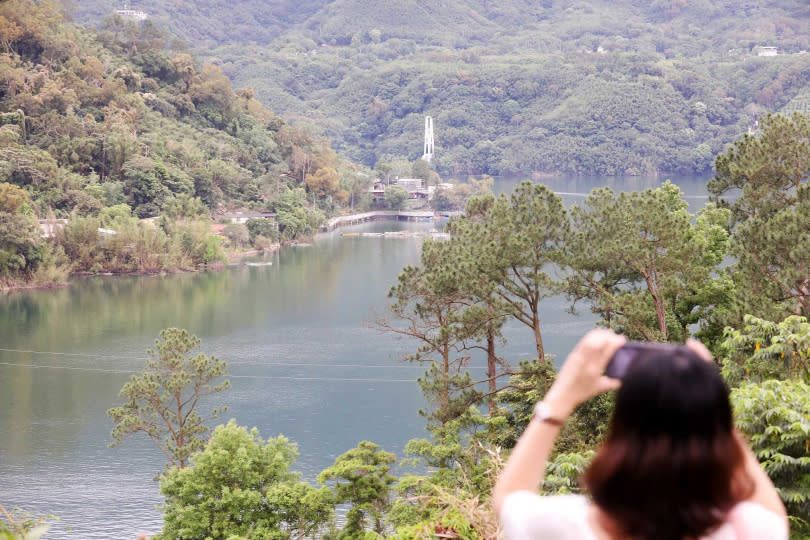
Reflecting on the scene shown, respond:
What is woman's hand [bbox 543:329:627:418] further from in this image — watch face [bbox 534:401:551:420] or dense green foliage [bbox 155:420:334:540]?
dense green foliage [bbox 155:420:334:540]

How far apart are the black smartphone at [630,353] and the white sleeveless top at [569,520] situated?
14cm

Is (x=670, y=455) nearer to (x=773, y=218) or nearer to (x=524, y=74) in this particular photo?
(x=773, y=218)

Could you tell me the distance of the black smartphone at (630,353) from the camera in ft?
2.36

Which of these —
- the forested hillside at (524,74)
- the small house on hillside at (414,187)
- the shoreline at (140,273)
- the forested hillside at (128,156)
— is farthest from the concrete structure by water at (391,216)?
the forested hillside at (524,74)

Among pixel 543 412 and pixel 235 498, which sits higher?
pixel 543 412

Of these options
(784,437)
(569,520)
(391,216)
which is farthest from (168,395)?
(391,216)

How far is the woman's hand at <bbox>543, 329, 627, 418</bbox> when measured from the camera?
2.41ft

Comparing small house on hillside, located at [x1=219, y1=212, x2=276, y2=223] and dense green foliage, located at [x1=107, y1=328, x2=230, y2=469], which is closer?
dense green foliage, located at [x1=107, y1=328, x2=230, y2=469]

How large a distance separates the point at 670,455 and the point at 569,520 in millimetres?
111

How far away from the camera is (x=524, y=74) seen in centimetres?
6212

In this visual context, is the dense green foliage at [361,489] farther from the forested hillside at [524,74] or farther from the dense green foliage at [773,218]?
the forested hillside at [524,74]

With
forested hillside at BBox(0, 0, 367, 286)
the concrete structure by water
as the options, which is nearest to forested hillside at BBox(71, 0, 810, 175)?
the concrete structure by water

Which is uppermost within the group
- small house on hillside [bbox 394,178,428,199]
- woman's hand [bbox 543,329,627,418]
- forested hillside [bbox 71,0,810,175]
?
forested hillside [bbox 71,0,810,175]

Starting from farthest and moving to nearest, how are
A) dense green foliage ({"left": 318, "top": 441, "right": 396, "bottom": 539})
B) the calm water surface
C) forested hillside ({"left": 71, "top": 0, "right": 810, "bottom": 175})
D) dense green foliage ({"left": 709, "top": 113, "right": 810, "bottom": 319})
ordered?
forested hillside ({"left": 71, "top": 0, "right": 810, "bottom": 175}), the calm water surface, dense green foliage ({"left": 318, "top": 441, "right": 396, "bottom": 539}), dense green foliage ({"left": 709, "top": 113, "right": 810, "bottom": 319})
